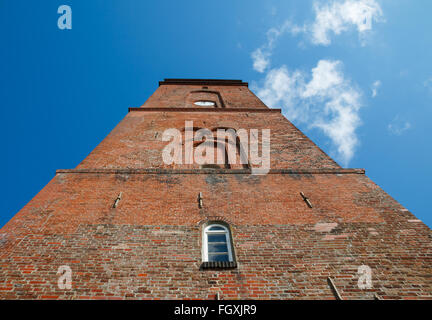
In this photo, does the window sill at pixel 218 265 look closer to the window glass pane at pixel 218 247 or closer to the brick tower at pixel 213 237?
the brick tower at pixel 213 237

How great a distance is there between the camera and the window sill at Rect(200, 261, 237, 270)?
4.82 meters

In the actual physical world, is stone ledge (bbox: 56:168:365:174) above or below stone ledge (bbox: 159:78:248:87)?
below

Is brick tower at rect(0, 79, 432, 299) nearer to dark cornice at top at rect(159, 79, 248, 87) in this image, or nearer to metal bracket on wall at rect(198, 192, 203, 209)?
metal bracket on wall at rect(198, 192, 203, 209)

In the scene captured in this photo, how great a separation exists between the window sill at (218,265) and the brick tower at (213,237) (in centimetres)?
2

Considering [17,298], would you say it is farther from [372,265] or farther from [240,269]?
[372,265]

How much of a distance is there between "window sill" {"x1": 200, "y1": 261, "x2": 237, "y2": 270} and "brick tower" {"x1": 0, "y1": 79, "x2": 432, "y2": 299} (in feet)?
0.06

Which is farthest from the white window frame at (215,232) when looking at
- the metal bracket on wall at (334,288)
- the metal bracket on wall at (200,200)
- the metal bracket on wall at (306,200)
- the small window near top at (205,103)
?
the small window near top at (205,103)

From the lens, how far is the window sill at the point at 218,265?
4820 millimetres

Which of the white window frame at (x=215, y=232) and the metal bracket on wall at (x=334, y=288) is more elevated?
the white window frame at (x=215, y=232)

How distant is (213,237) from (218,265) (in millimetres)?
870

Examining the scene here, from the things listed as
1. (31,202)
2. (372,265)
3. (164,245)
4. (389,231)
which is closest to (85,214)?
(31,202)

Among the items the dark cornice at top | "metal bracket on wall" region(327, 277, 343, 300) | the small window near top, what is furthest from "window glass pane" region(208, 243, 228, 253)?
the dark cornice at top

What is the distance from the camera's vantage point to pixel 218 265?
15.8 feet
